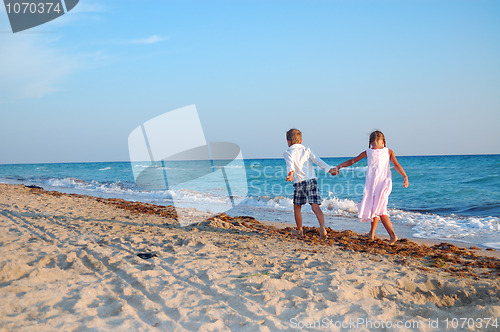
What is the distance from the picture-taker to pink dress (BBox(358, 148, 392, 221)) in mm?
5105

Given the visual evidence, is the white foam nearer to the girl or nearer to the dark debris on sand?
the dark debris on sand

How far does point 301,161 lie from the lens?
17.9 ft

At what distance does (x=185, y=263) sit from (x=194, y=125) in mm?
3948

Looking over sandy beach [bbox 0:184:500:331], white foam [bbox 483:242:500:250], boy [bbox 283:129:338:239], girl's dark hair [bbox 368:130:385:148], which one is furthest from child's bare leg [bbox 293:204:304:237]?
white foam [bbox 483:242:500:250]

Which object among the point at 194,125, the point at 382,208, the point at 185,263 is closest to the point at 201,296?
the point at 185,263

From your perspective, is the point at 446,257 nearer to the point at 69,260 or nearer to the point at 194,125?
the point at 69,260

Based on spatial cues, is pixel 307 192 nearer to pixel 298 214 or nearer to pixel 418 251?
pixel 298 214

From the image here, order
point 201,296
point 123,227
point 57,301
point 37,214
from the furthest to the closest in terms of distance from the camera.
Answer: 1. point 37,214
2. point 123,227
3. point 201,296
4. point 57,301

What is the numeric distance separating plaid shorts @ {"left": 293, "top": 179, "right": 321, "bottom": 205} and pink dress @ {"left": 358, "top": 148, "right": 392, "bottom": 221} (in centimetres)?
72

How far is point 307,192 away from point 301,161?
50 cm

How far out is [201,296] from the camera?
2.88 meters

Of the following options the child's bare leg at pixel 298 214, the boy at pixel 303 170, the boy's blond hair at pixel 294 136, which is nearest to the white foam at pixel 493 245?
the boy at pixel 303 170

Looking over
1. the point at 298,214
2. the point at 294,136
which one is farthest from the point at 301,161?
the point at 298,214

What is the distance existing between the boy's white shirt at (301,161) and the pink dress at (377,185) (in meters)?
0.66
